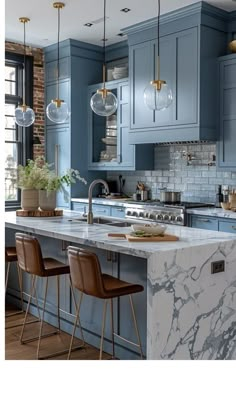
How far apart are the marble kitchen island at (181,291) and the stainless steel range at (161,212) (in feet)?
5.72

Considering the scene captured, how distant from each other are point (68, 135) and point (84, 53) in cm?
122

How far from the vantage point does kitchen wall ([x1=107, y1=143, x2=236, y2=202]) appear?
231 inches

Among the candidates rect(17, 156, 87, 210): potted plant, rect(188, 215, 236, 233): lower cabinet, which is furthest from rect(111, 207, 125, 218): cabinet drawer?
rect(17, 156, 87, 210): potted plant

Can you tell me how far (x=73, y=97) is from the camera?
690 centimetres

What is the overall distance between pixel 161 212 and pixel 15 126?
9.45 ft

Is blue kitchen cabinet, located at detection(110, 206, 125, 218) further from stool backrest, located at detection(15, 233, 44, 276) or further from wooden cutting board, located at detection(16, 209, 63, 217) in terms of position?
stool backrest, located at detection(15, 233, 44, 276)

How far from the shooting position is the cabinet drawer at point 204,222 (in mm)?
4954

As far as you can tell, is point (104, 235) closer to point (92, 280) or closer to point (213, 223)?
point (92, 280)

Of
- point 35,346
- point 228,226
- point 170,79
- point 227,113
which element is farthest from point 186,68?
point 35,346

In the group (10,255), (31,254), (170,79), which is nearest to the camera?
(31,254)

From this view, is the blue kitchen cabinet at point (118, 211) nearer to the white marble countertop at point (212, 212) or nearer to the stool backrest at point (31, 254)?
the white marble countertop at point (212, 212)

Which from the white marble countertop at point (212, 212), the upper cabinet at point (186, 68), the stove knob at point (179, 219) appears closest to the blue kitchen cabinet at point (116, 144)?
the upper cabinet at point (186, 68)
